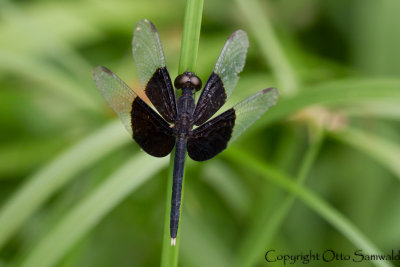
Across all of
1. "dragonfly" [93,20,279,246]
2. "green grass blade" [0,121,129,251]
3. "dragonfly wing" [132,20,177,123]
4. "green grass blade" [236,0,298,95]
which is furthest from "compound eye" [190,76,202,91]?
"green grass blade" [236,0,298,95]

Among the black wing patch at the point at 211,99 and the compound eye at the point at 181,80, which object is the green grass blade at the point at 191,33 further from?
the black wing patch at the point at 211,99

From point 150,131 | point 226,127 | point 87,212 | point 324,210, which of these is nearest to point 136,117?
point 150,131

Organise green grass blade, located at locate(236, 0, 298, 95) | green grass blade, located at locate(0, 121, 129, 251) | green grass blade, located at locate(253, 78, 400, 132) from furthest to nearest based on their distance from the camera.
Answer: green grass blade, located at locate(236, 0, 298, 95) < green grass blade, located at locate(253, 78, 400, 132) < green grass blade, located at locate(0, 121, 129, 251)

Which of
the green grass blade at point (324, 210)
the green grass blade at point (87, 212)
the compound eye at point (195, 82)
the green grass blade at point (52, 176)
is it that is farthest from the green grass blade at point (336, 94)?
the green grass blade at point (52, 176)

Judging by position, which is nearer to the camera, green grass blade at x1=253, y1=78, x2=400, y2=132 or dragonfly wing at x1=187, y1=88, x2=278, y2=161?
dragonfly wing at x1=187, y1=88, x2=278, y2=161

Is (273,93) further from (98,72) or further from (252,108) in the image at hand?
(98,72)

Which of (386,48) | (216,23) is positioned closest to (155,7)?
(216,23)

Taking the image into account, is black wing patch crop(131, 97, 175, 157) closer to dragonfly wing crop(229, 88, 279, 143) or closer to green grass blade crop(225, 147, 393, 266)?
dragonfly wing crop(229, 88, 279, 143)
